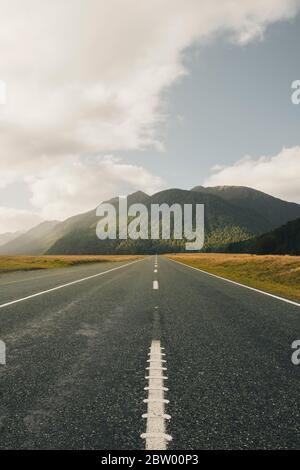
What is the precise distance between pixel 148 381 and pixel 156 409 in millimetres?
750

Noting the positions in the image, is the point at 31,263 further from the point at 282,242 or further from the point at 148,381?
the point at 282,242

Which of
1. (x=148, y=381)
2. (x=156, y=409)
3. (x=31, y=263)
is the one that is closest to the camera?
(x=156, y=409)

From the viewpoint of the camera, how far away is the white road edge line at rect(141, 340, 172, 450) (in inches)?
112

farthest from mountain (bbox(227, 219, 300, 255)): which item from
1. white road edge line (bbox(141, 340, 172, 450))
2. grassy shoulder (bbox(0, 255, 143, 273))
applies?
white road edge line (bbox(141, 340, 172, 450))

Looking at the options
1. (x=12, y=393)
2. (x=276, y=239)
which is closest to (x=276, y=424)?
(x=12, y=393)

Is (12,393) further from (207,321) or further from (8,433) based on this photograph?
(207,321)

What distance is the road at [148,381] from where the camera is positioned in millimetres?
2949

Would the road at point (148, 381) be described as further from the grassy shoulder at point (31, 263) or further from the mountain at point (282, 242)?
the mountain at point (282, 242)

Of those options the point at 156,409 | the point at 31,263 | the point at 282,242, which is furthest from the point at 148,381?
the point at 282,242

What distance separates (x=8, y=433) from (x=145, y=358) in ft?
7.84

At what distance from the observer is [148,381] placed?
415cm

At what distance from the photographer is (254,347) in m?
5.67

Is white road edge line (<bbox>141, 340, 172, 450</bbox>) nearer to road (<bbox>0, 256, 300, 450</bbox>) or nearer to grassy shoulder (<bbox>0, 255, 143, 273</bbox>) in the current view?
road (<bbox>0, 256, 300, 450</bbox>)

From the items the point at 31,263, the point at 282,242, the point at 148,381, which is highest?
the point at 282,242
